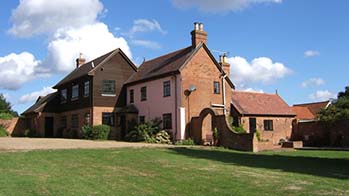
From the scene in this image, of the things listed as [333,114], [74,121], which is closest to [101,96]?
[74,121]

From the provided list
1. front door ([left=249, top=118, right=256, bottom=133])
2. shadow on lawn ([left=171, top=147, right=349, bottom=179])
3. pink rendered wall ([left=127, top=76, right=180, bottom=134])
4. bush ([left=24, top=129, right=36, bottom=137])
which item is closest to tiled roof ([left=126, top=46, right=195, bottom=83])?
pink rendered wall ([left=127, top=76, right=180, bottom=134])

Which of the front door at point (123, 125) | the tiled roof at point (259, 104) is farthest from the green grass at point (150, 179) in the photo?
the tiled roof at point (259, 104)

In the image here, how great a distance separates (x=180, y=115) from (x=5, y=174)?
21.1 m

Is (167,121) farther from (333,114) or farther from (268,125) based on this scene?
(333,114)

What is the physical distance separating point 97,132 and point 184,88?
898cm

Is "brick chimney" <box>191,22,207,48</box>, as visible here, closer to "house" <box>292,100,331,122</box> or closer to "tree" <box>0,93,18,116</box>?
"house" <box>292,100,331,122</box>

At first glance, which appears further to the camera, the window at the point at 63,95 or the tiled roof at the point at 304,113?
the tiled roof at the point at 304,113

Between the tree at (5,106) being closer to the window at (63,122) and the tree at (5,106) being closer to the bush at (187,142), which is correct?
the window at (63,122)

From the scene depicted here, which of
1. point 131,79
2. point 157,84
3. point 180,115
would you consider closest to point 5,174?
point 180,115

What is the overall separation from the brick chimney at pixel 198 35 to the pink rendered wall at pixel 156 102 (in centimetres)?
389

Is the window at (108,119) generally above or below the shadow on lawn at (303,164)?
above

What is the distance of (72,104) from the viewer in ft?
144

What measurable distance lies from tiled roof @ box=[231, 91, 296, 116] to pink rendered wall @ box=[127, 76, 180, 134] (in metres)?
7.13

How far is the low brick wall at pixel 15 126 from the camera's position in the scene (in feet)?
160
